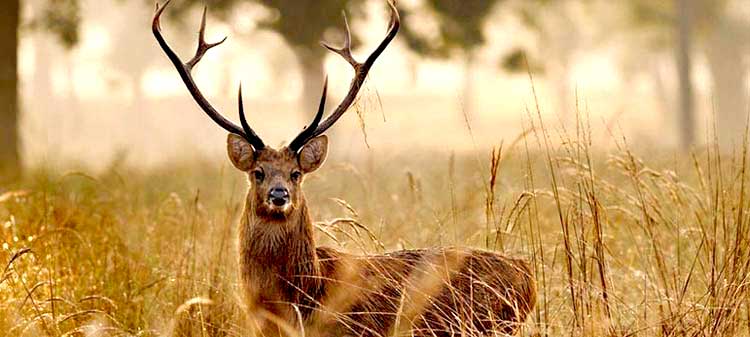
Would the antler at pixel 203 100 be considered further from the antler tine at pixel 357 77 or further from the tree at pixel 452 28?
the tree at pixel 452 28

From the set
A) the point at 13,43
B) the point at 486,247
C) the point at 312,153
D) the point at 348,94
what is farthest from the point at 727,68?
the point at 312,153

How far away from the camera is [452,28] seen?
59.4 feet

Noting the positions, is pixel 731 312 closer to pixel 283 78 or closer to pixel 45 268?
pixel 45 268

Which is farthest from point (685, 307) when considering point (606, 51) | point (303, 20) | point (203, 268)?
point (606, 51)

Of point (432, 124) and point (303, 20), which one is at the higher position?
point (303, 20)

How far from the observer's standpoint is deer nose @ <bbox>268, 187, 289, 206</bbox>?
15.7ft

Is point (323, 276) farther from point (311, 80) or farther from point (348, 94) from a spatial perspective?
point (311, 80)

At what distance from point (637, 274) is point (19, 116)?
35.4 feet

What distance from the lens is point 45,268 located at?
18.7 ft

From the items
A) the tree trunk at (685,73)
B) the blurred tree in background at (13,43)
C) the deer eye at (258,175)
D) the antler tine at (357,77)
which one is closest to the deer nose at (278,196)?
the deer eye at (258,175)

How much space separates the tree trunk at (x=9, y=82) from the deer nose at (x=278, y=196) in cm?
1018

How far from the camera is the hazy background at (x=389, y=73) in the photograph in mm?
15969

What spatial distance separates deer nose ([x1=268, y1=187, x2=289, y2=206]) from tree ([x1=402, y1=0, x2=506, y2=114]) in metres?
13.1

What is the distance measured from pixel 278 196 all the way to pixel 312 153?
14.6 inches
